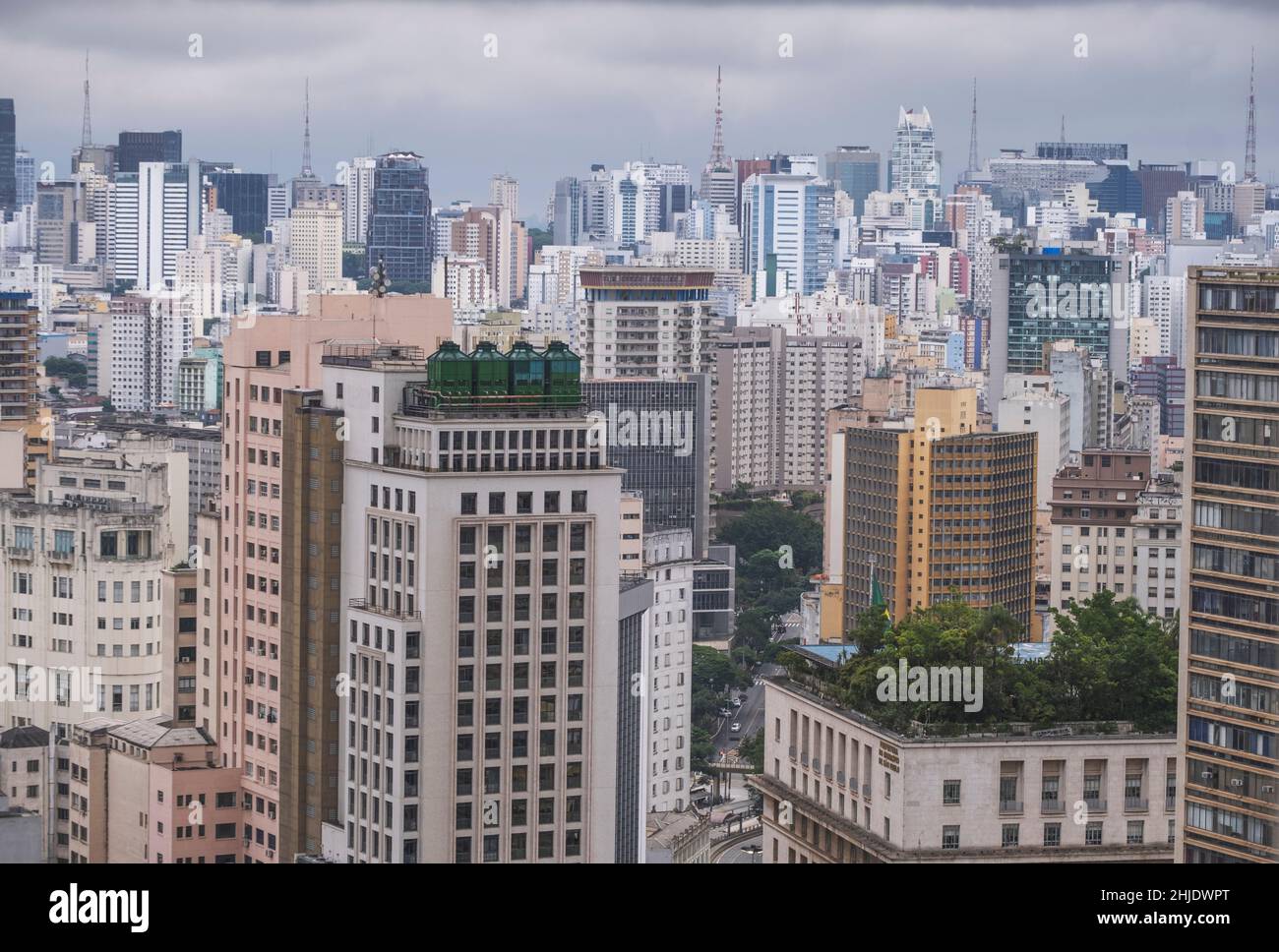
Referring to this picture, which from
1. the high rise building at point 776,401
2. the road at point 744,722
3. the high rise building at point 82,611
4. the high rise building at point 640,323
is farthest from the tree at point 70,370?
the high rise building at point 82,611

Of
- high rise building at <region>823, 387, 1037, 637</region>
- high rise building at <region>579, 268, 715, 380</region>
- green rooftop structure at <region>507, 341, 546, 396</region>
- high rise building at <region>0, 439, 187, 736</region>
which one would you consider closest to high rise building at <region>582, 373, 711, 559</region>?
high rise building at <region>579, 268, 715, 380</region>

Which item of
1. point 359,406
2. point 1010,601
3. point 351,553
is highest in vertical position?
point 359,406

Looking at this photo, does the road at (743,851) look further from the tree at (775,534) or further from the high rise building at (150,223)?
the high rise building at (150,223)

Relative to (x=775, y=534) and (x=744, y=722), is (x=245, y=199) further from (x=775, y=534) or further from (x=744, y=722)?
(x=744, y=722)
